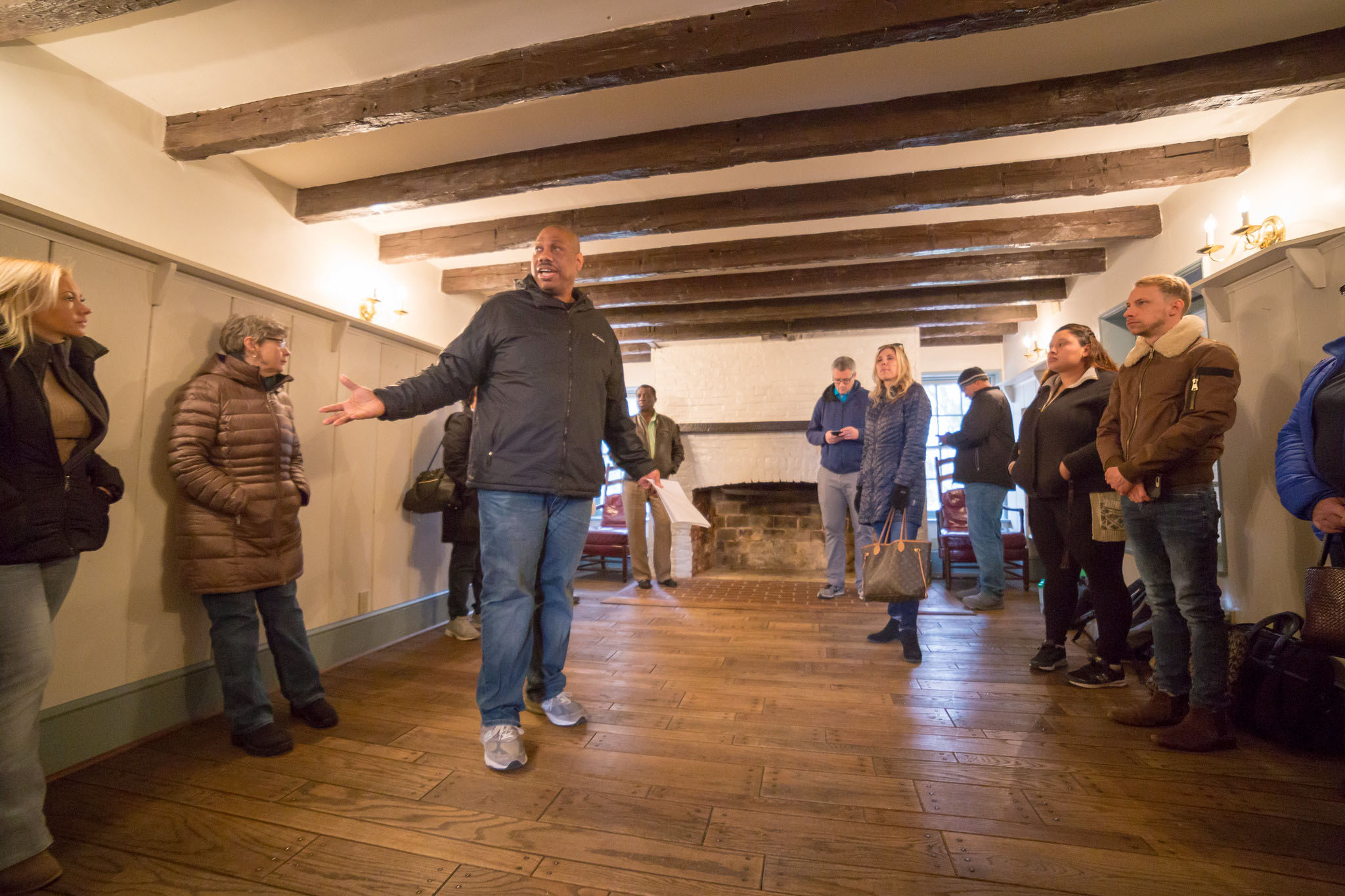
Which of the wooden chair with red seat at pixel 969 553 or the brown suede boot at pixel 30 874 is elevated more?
the wooden chair with red seat at pixel 969 553

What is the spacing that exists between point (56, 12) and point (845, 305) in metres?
4.86

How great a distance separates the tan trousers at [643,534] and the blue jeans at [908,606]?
230 centimetres

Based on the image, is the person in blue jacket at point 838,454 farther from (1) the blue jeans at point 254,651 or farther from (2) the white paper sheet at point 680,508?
(1) the blue jeans at point 254,651

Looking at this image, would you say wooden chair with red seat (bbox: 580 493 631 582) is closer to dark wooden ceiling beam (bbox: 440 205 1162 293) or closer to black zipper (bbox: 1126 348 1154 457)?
dark wooden ceiling beam (bbox: 440 205 1162 293)

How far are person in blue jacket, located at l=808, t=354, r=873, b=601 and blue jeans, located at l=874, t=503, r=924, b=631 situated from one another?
121 cm

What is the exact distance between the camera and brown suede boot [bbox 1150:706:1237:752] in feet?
5.92

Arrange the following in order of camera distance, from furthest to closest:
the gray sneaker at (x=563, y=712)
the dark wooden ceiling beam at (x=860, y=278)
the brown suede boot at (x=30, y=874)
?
the dark wooden ceiling beam at (x=860, y=278) → the gray sneaker at (x=563, y=712) → the brown suede boot at (x=30, y=874)

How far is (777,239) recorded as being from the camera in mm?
3891

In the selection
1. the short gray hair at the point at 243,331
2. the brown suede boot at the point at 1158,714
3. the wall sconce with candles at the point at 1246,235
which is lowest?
the brown suede boot at the point at 1158,714

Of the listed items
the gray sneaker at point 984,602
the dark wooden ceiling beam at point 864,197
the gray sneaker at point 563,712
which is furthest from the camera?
the gray sneaker at point 984,602

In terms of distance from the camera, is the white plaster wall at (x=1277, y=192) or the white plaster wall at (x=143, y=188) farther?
the white plaster wall at (x=1277, y=192)

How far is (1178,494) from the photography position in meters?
1.85

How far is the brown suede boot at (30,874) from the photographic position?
1.22 m

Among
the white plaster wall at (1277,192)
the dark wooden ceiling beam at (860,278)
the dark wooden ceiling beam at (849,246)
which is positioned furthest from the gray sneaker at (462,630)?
the white plaster wall at (1277,192)
